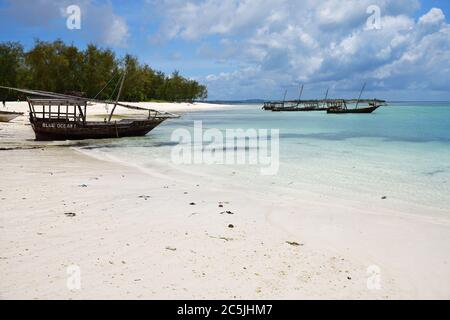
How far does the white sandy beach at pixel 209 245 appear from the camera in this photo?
3994 millimetres

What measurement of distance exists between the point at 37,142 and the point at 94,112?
94.6 ft

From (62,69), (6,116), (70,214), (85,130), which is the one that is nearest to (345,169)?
(70,214)

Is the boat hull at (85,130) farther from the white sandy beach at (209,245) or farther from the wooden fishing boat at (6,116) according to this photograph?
the white sandy beach at (209,245)

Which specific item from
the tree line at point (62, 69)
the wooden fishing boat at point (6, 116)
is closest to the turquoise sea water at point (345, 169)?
the wooden fishing boat at point (6, 116)

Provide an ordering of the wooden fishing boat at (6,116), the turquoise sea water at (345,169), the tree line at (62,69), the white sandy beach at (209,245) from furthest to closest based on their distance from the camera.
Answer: the tree line at (62,69) → the wooden fishing boat at (6,116) → the turquoise sea water at (345,169) → the white sandy beach at (209,245)

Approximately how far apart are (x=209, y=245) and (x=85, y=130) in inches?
699

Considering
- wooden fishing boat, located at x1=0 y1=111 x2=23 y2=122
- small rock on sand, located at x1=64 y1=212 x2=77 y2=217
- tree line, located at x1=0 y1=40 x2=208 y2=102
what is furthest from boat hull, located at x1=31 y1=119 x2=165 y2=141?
tree line, located at x1=0 y1=40 x2=208 y2=102

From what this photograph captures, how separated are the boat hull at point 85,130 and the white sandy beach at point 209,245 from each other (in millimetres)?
11971

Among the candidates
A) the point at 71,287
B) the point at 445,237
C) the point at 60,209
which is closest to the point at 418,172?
the point at 445,237
